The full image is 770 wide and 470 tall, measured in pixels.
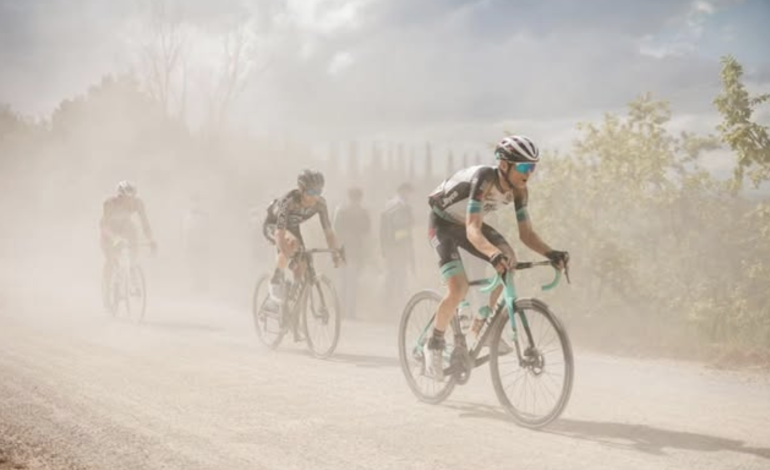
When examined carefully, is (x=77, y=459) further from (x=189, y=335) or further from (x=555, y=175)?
(x=555, y=175)

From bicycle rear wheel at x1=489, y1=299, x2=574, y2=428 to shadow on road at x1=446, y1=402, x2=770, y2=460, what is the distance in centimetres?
18

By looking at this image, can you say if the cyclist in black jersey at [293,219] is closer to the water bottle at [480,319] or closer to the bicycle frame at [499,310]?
the bicycle frame at [499,310]

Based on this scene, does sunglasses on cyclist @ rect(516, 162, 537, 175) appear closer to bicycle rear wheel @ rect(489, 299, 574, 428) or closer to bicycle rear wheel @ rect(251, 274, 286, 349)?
bicycle rear wheel @ rect(489, 299, 574, 428)

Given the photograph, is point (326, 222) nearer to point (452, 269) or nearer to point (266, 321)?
point (266, 321)

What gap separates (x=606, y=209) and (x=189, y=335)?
7.57 metres

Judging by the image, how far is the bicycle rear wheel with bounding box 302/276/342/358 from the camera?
32.1 ft

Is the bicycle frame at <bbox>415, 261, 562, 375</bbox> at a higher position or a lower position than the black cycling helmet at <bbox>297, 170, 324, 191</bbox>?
lower

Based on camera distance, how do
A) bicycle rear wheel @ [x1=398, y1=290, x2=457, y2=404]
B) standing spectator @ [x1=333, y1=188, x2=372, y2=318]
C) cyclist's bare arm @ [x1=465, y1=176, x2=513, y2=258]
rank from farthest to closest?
standing spectator @ [x1=333, y1=188, x2=372, y2=318]
bicycle rear wheel @ [x1=398, y1=290, x2=457, y2=404]
cyclist's bare arm @ [x1=465, y1=176, x2=513, y2=258]

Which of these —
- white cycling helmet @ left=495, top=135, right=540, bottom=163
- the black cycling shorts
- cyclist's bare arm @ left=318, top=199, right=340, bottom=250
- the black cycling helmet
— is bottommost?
the black cycling shorts

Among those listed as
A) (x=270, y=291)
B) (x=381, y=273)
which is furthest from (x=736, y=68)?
(x=381, y=273)

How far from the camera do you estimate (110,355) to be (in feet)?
30.7

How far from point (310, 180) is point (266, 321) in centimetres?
249

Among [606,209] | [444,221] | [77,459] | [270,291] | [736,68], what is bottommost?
[77,459]

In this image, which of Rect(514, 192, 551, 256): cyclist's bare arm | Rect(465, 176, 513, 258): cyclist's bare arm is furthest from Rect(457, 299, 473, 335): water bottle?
Rect(465, 176, 513, 258): cyclist's bare arm
